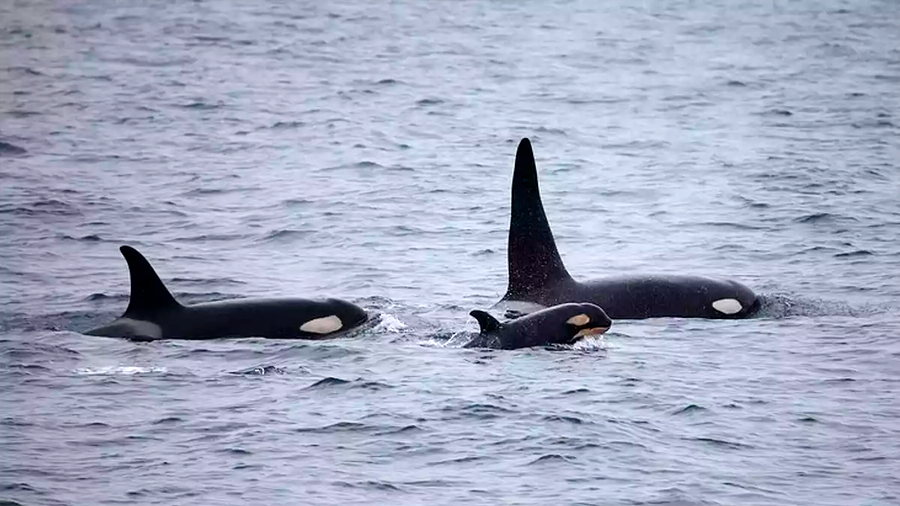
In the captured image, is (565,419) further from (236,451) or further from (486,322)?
(236,451)

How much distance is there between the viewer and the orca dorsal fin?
15.3 m

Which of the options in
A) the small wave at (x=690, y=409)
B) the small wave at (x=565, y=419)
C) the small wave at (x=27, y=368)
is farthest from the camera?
the small wave at (x=27, y=368)

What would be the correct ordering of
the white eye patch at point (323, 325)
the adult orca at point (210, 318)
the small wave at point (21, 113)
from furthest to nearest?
the small wave at point (21, 113) < the white eye patch at point (323, 325) < the adult orca at point (210, 318)

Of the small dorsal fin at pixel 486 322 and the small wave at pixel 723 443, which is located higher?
the small dorsal fin at pixel 486 322

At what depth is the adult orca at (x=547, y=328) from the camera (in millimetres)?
15008

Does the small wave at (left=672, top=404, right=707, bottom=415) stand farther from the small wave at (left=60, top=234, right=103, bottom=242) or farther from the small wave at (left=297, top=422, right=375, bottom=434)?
the small wave at (left=60, top=234, right=103, bottom=242)

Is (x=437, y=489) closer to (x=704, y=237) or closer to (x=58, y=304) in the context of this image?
(x=58, y=304)

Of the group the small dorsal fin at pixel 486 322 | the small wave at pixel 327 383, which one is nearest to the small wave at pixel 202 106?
the small dorsal fin at pixel 486 322

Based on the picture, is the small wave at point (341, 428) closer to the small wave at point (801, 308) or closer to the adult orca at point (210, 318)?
the adult orca at point (210, 318)

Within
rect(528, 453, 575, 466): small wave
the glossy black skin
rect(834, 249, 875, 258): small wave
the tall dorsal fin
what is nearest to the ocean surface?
rect(528, 453, 575, 466): small wave

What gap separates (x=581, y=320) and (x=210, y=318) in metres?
3.48

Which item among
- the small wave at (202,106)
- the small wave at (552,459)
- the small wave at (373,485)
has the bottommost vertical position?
the small wave at (202,106)

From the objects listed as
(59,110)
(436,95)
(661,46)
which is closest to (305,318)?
(59,110)

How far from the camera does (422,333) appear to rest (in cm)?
1608
